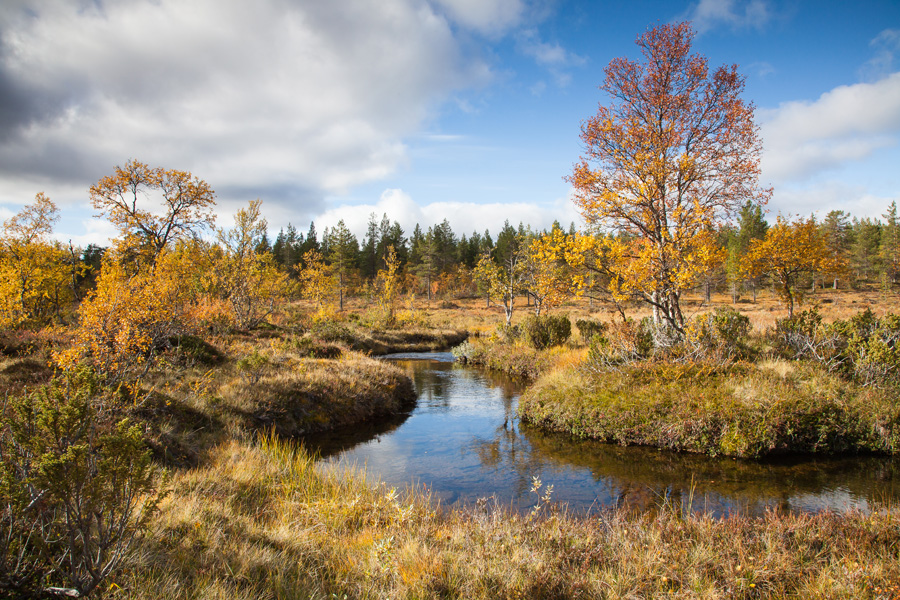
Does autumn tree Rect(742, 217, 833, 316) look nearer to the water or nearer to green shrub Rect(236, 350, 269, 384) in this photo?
the water

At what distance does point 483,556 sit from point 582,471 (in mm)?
5510

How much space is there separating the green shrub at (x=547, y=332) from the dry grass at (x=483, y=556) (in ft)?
52.2

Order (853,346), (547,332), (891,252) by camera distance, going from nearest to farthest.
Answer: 1. (853,346)
2. (547,332)
3. (891,252)

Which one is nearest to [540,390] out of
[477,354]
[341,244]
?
[477,354]

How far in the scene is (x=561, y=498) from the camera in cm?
789

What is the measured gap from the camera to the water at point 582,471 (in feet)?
25.0

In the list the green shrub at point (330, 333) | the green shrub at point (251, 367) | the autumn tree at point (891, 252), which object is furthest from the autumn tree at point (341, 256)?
the autumn tree at point (891, 252)

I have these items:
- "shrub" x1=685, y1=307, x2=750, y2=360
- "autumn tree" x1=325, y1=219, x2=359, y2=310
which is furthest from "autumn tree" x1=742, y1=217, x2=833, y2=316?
"autumn tree" x1=325, y1=219, x2=359, y2=310

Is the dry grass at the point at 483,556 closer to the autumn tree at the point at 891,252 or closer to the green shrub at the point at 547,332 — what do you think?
the green shrub at the point at 547,332

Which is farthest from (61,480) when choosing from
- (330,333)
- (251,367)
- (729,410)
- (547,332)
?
(330,333)

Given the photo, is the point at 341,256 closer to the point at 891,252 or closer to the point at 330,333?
the point at 330,333

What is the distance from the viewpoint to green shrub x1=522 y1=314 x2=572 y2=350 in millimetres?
21531

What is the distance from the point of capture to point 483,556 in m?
4.46

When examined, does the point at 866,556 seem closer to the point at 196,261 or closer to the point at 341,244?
the point at 196,261
